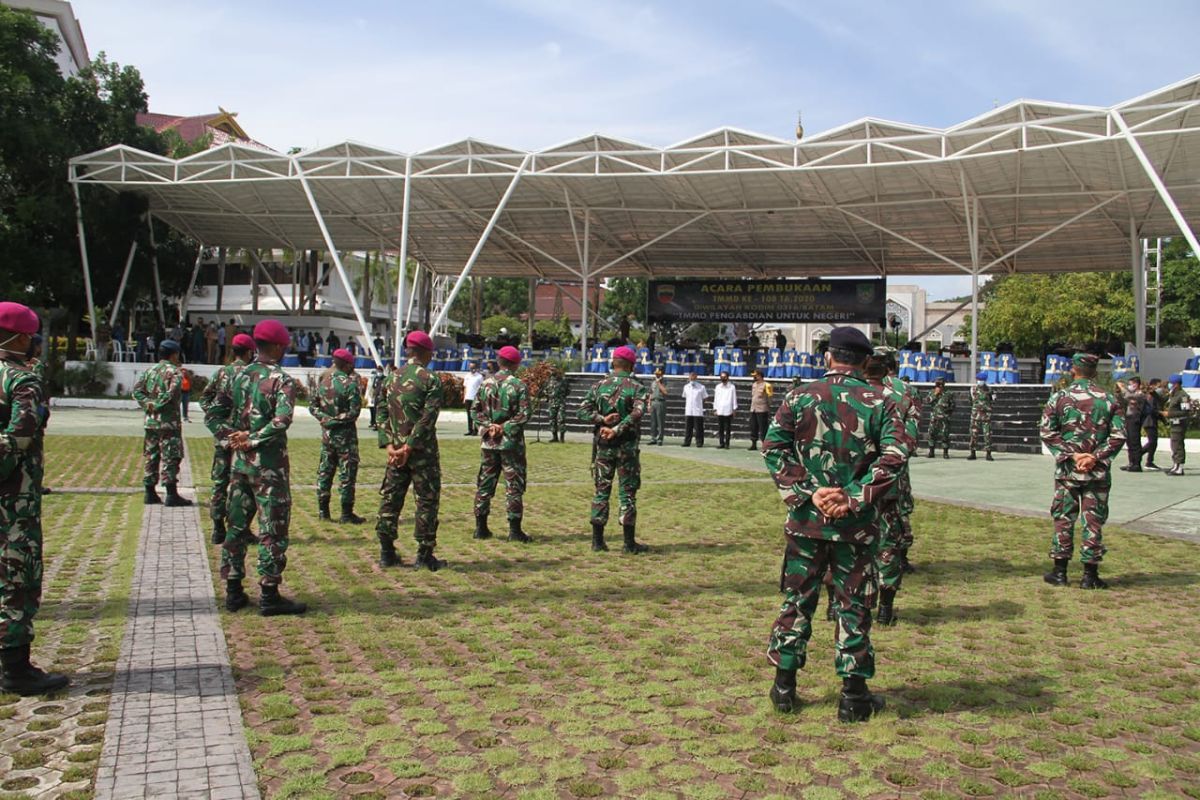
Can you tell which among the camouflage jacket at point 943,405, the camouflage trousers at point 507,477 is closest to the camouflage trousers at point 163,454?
the camouflage trousers at point 507,477

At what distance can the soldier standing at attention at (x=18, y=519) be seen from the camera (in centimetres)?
450

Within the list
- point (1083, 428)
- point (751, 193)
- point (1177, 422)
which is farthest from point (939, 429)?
point (1083, 428)

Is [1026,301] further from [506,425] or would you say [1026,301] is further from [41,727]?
[41,727]

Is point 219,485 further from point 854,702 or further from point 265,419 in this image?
point 854,702

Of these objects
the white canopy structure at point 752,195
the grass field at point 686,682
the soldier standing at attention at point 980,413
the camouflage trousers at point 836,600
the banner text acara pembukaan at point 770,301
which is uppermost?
the white canopy structure at point 752,195

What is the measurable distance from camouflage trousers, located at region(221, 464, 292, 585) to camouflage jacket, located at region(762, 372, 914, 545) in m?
3.27

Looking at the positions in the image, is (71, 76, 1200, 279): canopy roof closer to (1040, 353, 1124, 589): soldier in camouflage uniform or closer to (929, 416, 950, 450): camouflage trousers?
(929, 416, 950, 450): camouflage trousers

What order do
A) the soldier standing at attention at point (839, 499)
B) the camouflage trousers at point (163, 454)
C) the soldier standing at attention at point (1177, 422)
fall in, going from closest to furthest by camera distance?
the soldier standing at attention at point (839, 499), the camouflage trousers at point (163, 454), the soldier standing at attention at point (1177, 422)

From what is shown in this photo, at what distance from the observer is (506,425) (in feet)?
29.2

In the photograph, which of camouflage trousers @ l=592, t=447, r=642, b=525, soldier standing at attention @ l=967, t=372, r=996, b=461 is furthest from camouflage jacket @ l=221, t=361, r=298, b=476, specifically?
soldier standing at attention @ l=967, t=372, r=996, b=461

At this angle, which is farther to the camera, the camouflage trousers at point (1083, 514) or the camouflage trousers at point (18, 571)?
the camouflage trousers at point (1083, 514)

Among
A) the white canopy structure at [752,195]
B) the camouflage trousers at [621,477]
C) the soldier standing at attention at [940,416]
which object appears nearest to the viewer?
the camouflage trousers at [621,477]

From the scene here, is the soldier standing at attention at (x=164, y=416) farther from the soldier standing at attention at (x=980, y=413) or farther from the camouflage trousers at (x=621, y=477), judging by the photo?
the soldier standing at attention at (x=980, y=413)

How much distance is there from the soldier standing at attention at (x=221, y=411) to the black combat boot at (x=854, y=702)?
13.8 feet
